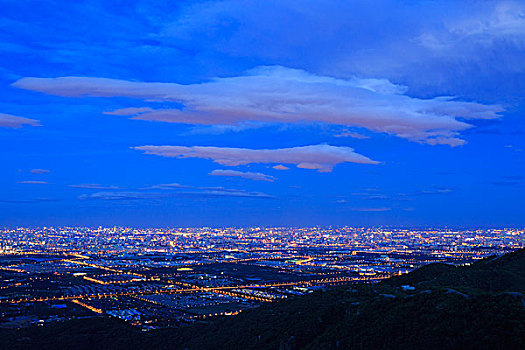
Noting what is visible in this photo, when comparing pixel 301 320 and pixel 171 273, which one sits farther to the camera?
pixel 171 273

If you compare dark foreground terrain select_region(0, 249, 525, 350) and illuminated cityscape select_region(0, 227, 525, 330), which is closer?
dark foreground terrain select_region(0, 249, 525, 350)

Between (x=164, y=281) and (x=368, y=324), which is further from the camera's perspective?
(x=164, y=281)

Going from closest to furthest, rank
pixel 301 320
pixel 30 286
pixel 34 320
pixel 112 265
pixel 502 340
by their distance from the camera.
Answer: pixel 502 340, pixel 301 320, pixel 34 320, pixel 30 286, pixel 112 265

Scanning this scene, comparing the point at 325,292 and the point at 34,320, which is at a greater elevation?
the point at 325,292

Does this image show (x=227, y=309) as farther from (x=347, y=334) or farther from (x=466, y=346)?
(x=466, y=346)

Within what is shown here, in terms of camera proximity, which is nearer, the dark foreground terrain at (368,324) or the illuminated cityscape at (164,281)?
the dark foreground terrain at (368,324)

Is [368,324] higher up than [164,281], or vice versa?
[368,324]

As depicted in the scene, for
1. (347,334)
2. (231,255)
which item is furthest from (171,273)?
(347,334)

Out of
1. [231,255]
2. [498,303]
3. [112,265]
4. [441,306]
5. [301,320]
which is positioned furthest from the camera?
[231,255]
